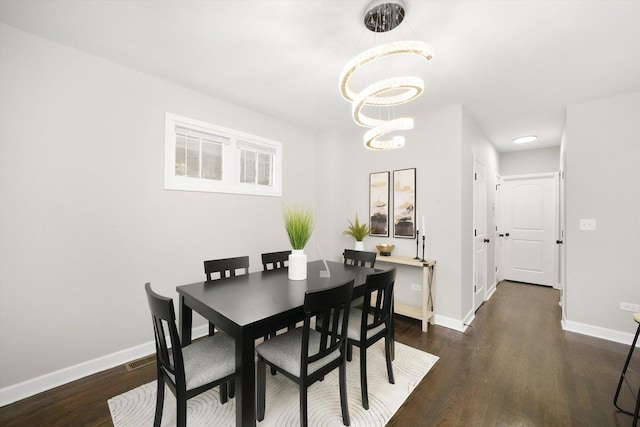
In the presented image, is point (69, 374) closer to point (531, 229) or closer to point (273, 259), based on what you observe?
point (273, 259)

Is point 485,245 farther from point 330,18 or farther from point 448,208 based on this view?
point 330,18

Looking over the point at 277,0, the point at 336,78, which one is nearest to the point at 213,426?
the point at 277,0

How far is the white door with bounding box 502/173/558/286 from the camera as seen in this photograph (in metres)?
4.79

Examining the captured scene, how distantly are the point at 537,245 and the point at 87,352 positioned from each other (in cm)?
681

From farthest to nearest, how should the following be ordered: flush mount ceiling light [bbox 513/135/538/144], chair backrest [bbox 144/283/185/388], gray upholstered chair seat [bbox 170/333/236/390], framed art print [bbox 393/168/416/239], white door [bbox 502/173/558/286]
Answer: white door [bbox 502/173/558/286]
flush mount ceiling light [bbox 513/135/538/144]
framed art print [bbox 393/168/416/239]
gray upholstered chair seat [bbox 170/333/236/390]
chair backrest [bbox 144/283/185/388]

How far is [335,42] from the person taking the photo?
1.96m

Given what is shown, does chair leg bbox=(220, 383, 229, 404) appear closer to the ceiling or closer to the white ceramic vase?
the white ceramic vase

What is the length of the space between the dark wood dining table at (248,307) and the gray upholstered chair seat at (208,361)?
0.20 metres

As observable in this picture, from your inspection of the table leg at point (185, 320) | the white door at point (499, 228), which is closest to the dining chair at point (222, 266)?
the table leg at point (185, 320)

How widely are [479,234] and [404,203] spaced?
1285 millimetres

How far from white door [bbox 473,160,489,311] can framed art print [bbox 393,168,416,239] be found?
86 centimetres

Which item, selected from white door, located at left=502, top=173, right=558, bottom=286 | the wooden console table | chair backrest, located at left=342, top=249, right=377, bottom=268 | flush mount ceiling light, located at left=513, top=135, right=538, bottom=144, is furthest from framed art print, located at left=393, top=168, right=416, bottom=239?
white door, located at left=502, top=173, right=558, bottom=286

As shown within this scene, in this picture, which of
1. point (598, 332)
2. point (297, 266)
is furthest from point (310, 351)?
point (598, 332)

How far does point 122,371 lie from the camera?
2172mm
